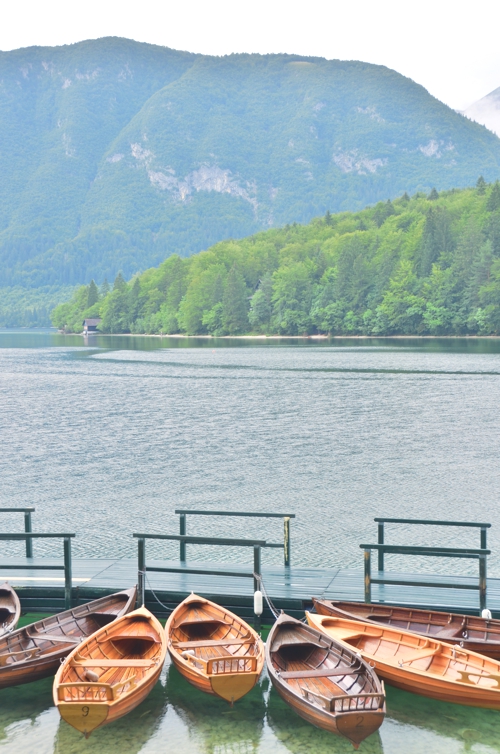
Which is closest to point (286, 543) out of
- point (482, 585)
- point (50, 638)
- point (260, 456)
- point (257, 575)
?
point (257, 575)

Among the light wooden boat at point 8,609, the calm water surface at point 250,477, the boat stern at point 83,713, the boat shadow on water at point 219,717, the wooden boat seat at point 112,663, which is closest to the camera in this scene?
the boat stern at point 83,713

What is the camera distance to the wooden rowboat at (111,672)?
10539 millimetres

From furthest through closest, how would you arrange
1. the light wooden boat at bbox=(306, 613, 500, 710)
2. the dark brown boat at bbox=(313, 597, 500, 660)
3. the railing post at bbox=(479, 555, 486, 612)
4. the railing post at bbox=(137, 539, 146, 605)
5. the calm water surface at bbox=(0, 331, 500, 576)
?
the calm water surface at bbox=(0, 331, 500, 576)
the railing post at bbox=(137, 539, 146, 605)
the railing post at bbox=(479, 555, 486, 612)
the dark brown boat at bbox=(313, 597, 500, 660)
the light wooden boat at bbox=(306, 613, 500, 710)

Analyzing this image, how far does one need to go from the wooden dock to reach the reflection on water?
78.9 inches

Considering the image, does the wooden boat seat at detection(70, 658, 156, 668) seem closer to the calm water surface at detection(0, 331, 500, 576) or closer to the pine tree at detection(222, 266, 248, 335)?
the calm water surface at detection(0, 331, 500, 576)

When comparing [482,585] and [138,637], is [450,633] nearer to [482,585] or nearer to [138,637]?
[482,585]

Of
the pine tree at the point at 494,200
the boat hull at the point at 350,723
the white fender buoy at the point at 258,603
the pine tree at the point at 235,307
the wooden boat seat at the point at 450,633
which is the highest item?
the pine tree at the point at 494,200

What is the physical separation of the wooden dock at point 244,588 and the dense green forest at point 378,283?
130 metres

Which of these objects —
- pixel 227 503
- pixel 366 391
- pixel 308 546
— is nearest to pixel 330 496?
pixel 227 503

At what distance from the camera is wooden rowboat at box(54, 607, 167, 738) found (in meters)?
10.5

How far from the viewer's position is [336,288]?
167m

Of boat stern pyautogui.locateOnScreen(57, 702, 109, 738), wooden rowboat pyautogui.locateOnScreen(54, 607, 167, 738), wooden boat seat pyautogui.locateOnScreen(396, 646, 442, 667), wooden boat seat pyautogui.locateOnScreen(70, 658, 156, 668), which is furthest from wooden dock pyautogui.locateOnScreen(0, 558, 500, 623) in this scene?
boat stern pyautogui.locateOnScreen(57, 702, 109, 738)

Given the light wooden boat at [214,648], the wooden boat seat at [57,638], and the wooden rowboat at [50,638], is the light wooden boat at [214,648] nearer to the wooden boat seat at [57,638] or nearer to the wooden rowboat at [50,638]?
the wooden rowboat at [50,638]

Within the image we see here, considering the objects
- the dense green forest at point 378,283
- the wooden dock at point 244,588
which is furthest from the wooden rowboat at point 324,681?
the dense green forest at point 378,283
